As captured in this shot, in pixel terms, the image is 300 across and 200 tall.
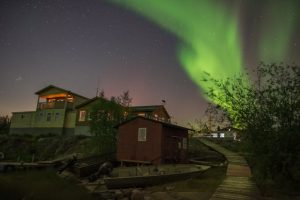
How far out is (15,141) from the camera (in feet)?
149

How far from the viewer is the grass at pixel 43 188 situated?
1838 centimetres

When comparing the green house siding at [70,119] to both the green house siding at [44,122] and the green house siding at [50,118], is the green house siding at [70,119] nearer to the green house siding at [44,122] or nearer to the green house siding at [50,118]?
the green house siding at [44,122]

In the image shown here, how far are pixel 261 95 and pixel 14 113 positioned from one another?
174 feet

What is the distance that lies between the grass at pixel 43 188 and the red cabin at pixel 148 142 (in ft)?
23.5

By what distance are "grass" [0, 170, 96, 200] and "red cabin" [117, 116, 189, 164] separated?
7162 mm

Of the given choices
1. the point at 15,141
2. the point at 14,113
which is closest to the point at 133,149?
the point at 15,141

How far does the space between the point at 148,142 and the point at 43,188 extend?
37.7ft

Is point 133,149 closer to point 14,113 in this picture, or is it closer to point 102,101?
point 102,101

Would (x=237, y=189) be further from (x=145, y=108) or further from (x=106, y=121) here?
(x=145, y=108)

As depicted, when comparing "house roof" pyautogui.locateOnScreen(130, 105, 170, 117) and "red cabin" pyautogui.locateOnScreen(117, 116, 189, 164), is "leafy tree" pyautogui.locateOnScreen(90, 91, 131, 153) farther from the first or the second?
"house roof" pyautogui.locateOnScreen(130, 105, 170, 117)

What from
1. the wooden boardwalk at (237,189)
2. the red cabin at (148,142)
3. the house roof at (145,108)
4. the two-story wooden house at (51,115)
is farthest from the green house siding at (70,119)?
the wooden boardwalk at (237,189)

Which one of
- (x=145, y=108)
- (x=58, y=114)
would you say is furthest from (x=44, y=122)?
(x=145, y=108)

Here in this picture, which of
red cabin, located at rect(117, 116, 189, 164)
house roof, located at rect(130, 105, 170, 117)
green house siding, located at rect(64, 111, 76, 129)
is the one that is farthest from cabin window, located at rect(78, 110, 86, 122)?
red cabin, located at rect(117, 116, 189, 164)

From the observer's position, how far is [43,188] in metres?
21.3
